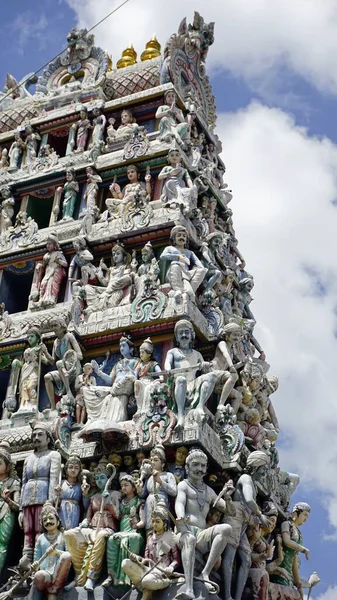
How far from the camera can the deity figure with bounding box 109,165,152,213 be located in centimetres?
2236

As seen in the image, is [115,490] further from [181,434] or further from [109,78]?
[109,78]

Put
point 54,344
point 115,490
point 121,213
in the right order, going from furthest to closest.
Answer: point 121,213 < point 54,344 < point 115,490

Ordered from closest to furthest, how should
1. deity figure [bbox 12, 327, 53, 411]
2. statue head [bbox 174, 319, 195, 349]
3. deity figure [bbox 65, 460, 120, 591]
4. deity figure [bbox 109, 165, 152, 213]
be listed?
deity figure [bbox 65, 460, 120, 591] < statue head [bbox 174, 319, 195, 349] < deity figure [bbox 12, 327, 53, 411] < deity figure [bbox 109, 165, 152, 213]

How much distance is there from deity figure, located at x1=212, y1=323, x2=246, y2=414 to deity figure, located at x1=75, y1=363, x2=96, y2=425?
8.30ft

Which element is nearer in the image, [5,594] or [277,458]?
[5,594]

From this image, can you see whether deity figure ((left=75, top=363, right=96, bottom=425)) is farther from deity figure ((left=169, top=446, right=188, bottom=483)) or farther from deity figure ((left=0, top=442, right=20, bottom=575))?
deity figure ((left=169, top=446, right=188, bottom=483))

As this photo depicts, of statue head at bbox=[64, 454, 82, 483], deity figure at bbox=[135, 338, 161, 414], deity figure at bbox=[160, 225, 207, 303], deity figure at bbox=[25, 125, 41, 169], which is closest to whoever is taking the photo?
statue head at bbox=[64, 454, 82, 483]

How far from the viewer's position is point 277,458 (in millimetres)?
20359

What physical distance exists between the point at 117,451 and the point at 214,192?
29.9 feet

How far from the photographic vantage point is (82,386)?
19.1m

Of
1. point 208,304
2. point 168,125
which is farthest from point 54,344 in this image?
point 168,125

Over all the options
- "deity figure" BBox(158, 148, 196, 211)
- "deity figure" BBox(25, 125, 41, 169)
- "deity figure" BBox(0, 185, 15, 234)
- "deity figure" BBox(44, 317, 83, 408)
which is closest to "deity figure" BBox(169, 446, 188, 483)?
"deity figure" BBox(44, 317, 83, 408)

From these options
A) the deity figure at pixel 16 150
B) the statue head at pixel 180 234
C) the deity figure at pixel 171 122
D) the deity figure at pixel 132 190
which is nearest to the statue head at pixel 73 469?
the statue head at pixel 180 234

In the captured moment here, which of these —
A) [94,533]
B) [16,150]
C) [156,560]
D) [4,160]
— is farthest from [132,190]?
[156,560]
